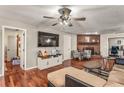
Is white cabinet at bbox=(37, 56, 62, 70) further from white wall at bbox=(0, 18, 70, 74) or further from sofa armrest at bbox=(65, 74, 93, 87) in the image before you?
sofa armrest at bbox=(65, 74, 93, 87)

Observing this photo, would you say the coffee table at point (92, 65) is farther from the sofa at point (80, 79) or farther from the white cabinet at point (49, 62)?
the white cabinet at point (49, 62)

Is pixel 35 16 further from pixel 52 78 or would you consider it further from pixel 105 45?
pixel 105 45

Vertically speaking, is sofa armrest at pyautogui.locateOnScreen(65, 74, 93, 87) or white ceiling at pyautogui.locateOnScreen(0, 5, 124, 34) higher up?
white ceiling at pyautogui.locateOnScreen(0, 5, 124, 34)

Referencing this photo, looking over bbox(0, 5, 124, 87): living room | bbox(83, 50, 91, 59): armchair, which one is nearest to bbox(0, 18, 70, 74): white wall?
bbox(0, 5, 124, 87): living room

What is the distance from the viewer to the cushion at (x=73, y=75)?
46.8 inches

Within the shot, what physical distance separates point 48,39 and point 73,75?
621 mm

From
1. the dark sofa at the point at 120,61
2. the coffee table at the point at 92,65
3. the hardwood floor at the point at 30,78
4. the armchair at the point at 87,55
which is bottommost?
the hardwood floor at the point at 30,78

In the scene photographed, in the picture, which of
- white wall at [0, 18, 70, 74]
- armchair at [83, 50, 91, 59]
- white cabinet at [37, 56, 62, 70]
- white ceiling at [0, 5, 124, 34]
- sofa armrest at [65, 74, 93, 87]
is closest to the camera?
sofa armrest at [65, 74, 93, 87]

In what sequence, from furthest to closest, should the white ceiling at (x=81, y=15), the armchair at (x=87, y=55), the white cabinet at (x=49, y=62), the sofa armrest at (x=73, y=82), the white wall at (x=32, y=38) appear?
1. the armchair at (x=87, y=55)
2. the white cabinet at (x=49, y=62)
3. the white wall at (x=32, y=38)
4. the white ceiling at (x=81, y=15)
5. the sofa armrest at (x=73, y=82)

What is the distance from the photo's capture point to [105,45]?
59.5 inches

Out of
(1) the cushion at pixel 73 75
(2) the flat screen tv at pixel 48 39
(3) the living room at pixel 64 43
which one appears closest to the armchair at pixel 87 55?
(3) the living room at pixel 64 43

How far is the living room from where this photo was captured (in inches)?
49.7
